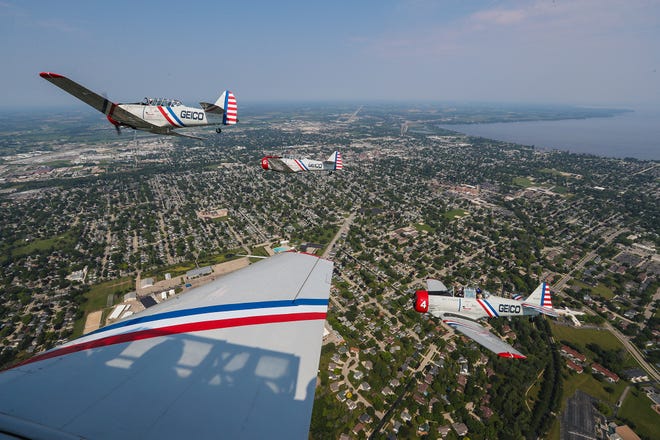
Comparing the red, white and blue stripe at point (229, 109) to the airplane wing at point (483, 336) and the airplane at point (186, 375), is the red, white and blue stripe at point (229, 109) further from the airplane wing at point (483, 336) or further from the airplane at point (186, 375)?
the airplane wing at point (483, 336)

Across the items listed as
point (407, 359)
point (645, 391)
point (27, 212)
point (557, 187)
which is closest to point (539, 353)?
point (645, 391)

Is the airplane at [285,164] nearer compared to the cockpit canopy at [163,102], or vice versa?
the cockpit canopy at [163,102]

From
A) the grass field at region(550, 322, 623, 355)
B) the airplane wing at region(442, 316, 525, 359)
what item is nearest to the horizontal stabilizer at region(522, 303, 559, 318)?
the airplane wing at region(442, 316, 525, 359)

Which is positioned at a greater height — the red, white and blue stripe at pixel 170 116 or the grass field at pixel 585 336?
the red, white and blue stripe at pixel 170 116

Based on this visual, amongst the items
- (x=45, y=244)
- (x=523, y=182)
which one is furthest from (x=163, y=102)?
(x=523, y=182)

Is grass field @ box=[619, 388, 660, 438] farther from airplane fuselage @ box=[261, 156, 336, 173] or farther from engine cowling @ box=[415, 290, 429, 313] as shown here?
airplane fuselage @ box=[261, 156, 336, 173]

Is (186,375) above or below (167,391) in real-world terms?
below

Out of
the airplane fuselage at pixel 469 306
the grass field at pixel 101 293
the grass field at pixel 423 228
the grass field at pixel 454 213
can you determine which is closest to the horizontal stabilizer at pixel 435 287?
the airplane fuselage at pixel 469 306

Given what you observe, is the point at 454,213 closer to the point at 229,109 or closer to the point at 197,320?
the point at 229,109
